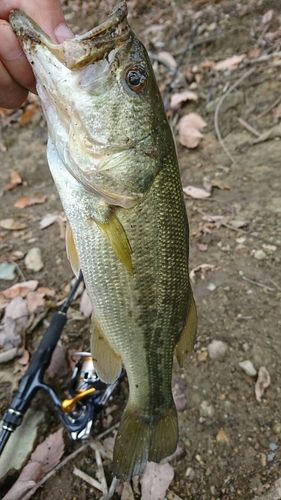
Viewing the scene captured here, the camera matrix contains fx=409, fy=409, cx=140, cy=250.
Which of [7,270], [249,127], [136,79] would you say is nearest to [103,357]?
[136,79]

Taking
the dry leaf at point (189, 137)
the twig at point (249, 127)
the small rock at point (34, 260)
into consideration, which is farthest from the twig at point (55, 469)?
the twig at point (249, 127)

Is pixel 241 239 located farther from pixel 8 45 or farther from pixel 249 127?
pixel 8 45

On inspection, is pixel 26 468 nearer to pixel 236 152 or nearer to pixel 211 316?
pixel 211 316

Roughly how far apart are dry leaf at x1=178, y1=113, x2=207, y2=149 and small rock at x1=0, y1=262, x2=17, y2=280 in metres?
2.13

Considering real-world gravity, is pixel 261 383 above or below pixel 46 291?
below

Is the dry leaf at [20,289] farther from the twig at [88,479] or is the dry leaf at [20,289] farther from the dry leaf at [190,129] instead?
the dry leaf at [190,129]

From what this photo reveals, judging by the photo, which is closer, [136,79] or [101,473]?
[136,79]

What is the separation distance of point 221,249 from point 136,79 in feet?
6.28

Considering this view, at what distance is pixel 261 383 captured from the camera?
2457mm

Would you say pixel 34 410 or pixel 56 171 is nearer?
pixel 56 171

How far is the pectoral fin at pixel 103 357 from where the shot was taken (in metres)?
1.89

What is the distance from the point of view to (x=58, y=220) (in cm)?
396

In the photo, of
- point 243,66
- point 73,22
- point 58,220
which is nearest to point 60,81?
point 58,220

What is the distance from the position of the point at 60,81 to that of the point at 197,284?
1.92 meters
